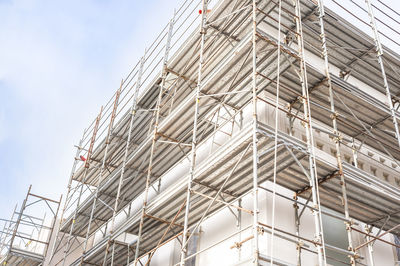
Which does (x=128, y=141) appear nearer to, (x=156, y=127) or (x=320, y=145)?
(x=156, y=127)

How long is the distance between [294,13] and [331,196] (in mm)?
6031

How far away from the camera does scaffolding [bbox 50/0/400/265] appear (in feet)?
32.5

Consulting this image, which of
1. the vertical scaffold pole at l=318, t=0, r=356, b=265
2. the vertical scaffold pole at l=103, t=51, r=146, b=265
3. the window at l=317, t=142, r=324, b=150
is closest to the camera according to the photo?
the vertical scaffold pole at l=318, t=0, r=356, b=265

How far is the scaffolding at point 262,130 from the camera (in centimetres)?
990

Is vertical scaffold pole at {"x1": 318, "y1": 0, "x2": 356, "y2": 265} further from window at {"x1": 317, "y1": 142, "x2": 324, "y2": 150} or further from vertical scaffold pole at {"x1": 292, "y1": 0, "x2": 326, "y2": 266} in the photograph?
window at {"x1": 317, "y1": 142, "x2": 324, "y2": 150}

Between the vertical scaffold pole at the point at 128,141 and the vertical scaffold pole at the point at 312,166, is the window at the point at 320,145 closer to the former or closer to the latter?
the vertical scaffold pole at the point at 312,166

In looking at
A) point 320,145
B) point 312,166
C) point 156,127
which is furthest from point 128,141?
point 312,166

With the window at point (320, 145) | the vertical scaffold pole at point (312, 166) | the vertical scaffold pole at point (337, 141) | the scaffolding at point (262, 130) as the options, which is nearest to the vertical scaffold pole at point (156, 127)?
the scaffolding at point (262, 130)

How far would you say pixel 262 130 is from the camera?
364 inches

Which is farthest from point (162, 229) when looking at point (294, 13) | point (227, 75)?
point (294, 13)

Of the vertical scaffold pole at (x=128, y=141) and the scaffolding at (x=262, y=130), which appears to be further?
the vertical scaffold pole at (x=128, y=141)

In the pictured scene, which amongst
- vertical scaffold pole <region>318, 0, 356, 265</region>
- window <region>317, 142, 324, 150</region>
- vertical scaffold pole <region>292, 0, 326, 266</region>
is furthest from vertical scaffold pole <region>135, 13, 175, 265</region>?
vertical scaffold pole <region>318, 0, 356, 265</region>

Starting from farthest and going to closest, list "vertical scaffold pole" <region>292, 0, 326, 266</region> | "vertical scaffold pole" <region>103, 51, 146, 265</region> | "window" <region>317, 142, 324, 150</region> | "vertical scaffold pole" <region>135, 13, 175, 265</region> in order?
"vertical scaffold pole" <region>103, 51, 146, 265</region>
"window" <region>317, 142, 324, 150</region>
"vertical scaffold pole" <region>135, 13, 175, 265</region>
"vertical scaffold pole" <region>292, 0, 326, 266</region>

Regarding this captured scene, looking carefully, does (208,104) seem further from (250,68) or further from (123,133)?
(123,133)
